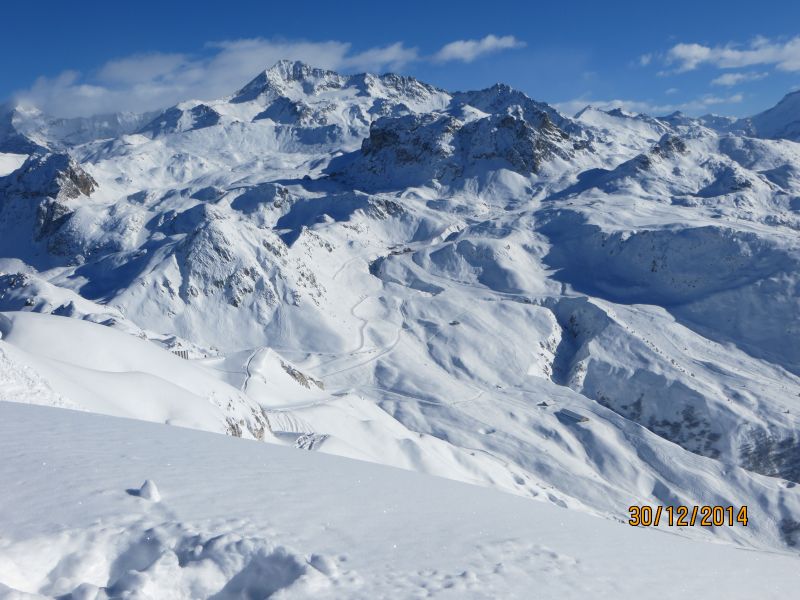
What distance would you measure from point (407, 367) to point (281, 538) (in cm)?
5356

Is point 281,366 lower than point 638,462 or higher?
higher

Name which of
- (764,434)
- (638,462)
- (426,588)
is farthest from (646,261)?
(426,588)

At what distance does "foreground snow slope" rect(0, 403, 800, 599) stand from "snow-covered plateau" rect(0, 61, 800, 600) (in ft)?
0.14

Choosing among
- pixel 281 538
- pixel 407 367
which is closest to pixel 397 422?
pixel 407 367

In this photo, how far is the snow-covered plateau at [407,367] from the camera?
6.87m

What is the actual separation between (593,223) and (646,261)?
12.3m

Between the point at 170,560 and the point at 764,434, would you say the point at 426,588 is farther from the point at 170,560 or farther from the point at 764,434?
the point at 764,434

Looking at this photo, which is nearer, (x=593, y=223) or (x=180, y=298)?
(x=180, y=298)

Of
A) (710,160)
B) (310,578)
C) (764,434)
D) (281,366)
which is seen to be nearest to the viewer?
(310,578)

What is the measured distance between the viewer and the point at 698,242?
82.4m
